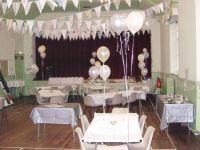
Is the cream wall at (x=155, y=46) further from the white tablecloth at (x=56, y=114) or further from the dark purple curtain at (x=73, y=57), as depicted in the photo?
the white tablecloth at (x=56, y=114)

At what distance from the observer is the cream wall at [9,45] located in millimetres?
13742

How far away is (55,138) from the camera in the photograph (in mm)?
7082

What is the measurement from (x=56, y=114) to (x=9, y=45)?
848cm

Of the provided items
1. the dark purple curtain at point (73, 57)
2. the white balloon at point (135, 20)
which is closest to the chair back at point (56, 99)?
the white balloon at point (135, 20)

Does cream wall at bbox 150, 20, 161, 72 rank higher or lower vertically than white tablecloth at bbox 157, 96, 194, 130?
higher

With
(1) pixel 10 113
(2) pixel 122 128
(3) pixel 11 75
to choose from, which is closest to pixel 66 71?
(3) pixel 11 75

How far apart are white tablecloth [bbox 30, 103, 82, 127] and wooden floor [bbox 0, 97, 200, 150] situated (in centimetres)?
40

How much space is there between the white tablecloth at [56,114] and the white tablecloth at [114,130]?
1.51 metres

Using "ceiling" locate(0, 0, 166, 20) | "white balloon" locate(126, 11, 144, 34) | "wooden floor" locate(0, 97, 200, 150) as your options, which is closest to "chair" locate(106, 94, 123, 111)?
"wooden floor" locate(0, 97, 200, 150)

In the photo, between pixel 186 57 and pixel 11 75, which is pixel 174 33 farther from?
pixel 11 75

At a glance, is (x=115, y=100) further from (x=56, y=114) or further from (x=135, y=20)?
(x=135, y=20)

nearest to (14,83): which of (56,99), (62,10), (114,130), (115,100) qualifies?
(62,10)

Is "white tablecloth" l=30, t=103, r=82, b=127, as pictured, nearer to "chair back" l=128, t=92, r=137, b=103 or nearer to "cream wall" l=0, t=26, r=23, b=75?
"chair back" l=128, t=92, r=137, b=103

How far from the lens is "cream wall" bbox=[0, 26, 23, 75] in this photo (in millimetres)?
13742
